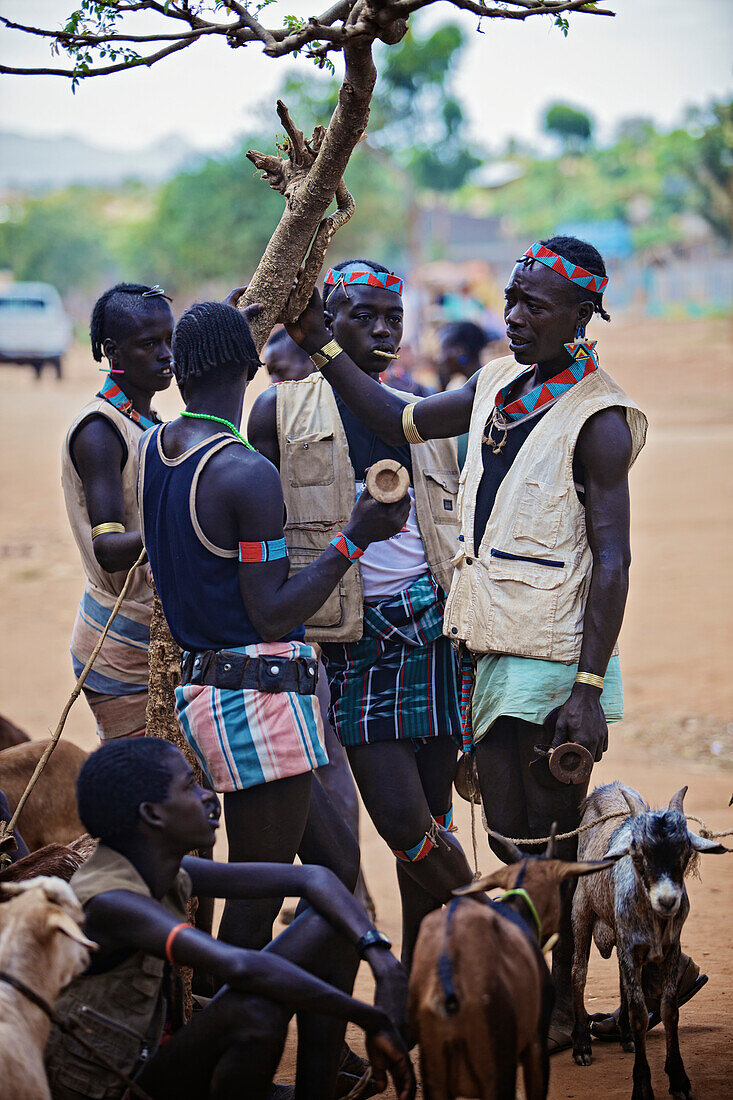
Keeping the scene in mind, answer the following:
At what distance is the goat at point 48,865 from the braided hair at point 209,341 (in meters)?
1.43

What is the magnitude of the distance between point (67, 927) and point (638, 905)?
1733 mm

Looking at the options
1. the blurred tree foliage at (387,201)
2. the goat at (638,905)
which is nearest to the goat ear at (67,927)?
the goat at (638,905)

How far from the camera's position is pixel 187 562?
9.89ft

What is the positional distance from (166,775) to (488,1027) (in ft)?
3.00

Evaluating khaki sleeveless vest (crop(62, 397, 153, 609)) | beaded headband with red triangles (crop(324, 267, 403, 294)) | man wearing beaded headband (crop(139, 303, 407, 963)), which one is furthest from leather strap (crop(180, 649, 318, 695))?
beaded headband with red triangles (crop(324, 267, 403, 294))

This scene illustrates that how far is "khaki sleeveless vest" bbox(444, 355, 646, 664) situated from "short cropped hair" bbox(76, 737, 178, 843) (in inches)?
48.1

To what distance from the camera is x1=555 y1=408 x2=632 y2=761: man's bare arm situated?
11.0 ft

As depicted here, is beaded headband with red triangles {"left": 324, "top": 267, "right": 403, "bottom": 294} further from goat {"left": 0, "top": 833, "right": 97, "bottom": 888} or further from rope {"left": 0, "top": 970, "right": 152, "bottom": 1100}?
rope {"left": 0, "top": 970, "right": 152, "bottom": 1100}

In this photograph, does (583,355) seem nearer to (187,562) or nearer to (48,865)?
(187,562)

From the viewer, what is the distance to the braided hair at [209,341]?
120 inches

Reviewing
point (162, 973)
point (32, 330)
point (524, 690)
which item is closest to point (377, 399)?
point (524, 690)

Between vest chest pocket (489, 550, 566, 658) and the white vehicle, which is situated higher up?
the white vehicle

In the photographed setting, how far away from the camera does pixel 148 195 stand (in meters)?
91.8

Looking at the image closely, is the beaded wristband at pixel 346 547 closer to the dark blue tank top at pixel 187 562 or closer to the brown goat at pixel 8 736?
the dark blue tank top at pixel 187 562
